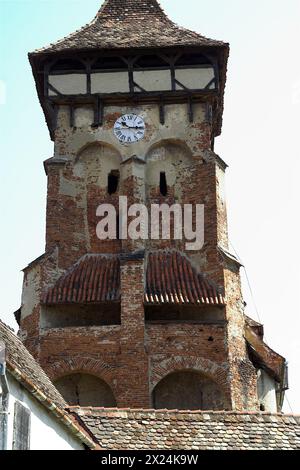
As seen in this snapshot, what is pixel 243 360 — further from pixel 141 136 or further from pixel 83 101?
pixel 83 101

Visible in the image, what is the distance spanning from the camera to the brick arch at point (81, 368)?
2458 centimetres

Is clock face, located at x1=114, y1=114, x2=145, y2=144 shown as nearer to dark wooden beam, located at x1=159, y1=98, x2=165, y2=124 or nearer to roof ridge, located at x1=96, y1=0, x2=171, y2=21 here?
dark wooden beam, located at x1=159, y1=98, x2=165, y2=124

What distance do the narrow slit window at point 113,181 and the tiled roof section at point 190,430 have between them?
11763mm

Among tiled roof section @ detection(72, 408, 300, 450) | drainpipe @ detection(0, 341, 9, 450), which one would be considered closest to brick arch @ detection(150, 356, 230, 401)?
tiled roof section @ detection(72, 408, 300, 450)

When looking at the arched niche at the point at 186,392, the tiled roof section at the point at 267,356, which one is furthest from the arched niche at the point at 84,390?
the tiled roof section at the point at 267,356

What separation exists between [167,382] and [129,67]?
10.5m

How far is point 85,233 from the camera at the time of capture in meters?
27.8

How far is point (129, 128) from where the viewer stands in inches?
1136

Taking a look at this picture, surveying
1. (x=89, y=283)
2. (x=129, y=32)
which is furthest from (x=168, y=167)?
(x=129, y=32)

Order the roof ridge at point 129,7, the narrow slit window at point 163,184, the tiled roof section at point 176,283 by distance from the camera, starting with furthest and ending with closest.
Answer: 1. the roof ridge at point 129,7
2. the narrow slit window at point 163,184
3. the tiled roof section at point 176,283

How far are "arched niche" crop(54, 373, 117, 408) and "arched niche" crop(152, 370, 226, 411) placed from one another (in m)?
1.39

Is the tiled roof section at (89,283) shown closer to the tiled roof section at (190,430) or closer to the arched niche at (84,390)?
the arched niche at (84,390)

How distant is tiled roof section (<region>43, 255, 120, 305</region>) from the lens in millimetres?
25656
